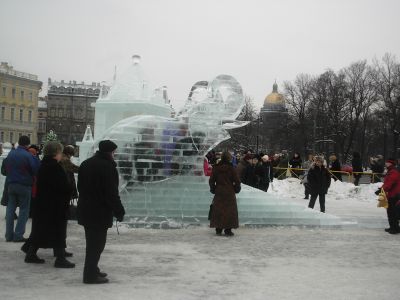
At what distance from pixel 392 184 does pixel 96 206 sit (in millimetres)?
7909

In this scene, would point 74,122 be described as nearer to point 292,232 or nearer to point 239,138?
point 239,138

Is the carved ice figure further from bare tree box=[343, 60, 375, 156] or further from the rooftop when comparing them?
the rooftop

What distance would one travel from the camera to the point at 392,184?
12.0 m

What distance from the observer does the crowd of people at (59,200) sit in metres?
6.46

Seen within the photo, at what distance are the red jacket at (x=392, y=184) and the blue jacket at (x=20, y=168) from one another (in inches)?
303

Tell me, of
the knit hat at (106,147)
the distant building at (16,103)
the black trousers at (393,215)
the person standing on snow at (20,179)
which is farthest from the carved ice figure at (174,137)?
the distant building at (16,103)

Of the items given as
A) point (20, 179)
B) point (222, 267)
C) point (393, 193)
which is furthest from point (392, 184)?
point (20, 179)

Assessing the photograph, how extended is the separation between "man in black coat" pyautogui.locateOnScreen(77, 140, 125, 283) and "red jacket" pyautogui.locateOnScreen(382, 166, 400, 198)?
25.0ft

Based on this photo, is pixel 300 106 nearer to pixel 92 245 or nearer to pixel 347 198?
pixel 347 198

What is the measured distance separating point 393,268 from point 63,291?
193 inches

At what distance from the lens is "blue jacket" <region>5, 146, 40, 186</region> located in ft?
29.8

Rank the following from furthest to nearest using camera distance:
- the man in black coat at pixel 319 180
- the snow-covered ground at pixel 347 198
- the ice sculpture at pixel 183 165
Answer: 1. the snow-covered ground at pixel 347 198
2. the man in black coat at pixel 319 180
3. the ice sculpture at pixel 183 165

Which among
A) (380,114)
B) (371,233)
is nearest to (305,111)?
(380,114)

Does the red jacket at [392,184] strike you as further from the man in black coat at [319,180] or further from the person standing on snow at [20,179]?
the person standing on snow at [20,179]
